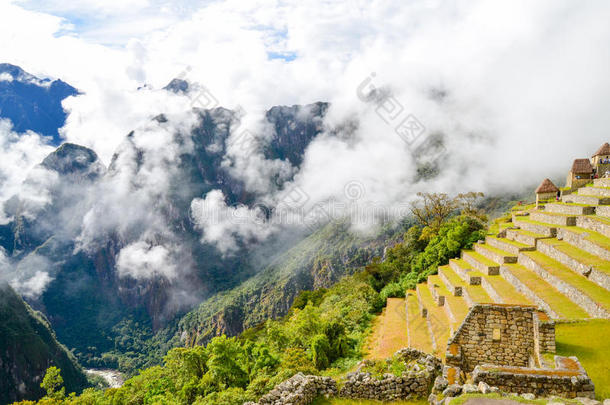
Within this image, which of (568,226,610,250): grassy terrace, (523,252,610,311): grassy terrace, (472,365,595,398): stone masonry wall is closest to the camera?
(472,365,595,398): stone masonry wall

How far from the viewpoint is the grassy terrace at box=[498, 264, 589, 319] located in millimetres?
10820

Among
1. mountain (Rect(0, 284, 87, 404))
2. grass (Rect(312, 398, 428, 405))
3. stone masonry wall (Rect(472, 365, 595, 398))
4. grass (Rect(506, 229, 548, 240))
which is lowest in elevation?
mountain (Rect(0, 284, 87, 404))

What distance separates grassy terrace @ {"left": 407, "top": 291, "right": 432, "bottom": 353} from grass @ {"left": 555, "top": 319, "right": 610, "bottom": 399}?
5748 mm

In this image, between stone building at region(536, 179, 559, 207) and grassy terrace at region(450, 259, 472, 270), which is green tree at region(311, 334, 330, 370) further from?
stone building at region(536, 179, 559, 207)

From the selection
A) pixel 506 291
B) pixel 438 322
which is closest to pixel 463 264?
pixel 438 322

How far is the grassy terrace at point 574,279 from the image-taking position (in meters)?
10.7

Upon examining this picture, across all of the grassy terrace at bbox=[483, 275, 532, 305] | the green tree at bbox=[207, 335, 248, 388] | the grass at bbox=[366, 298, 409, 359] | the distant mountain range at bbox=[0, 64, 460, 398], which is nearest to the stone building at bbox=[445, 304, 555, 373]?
the grassy terrace at bbox=[483, 275, 532, 305]

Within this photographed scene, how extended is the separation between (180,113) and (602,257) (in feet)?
625

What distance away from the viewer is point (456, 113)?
111 meters

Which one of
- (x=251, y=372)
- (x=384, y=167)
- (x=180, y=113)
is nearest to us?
(x=251, y=372)

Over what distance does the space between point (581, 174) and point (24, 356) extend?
4621 inches

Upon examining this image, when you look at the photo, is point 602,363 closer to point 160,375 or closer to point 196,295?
point 160,375

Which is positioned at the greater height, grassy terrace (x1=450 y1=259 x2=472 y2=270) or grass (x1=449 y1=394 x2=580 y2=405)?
grass (x1=449 y1=394 x2=580 y2=405)

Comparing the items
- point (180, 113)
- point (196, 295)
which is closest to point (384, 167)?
point (196, 295)
